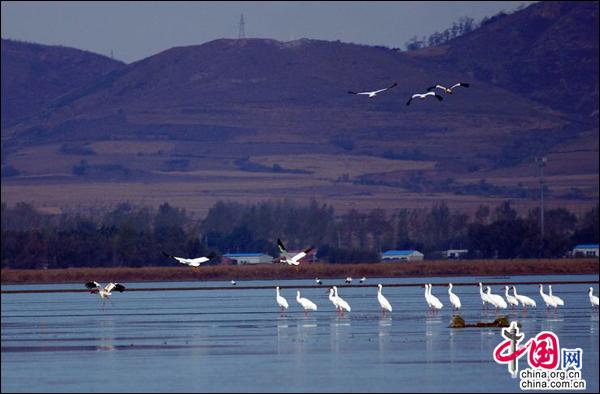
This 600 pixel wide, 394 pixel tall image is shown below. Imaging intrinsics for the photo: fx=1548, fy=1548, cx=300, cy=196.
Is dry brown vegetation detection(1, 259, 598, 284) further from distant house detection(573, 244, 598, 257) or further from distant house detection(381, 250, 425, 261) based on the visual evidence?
distant house detection(381, 250, 425, 261)

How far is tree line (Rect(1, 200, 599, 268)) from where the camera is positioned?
98.8 metres

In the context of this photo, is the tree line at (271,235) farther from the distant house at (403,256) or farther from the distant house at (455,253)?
the distant house at (403,256)

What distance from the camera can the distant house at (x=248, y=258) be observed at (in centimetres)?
11265

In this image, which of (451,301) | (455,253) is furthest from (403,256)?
(451,301)

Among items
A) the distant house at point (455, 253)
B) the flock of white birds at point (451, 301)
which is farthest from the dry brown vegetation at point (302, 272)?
the flock of white birds at point (451, 301)

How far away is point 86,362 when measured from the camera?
29.1 metres

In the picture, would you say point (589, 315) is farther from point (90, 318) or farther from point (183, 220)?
point (183, 220)

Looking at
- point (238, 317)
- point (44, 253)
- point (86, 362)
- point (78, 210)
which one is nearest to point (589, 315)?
point (238, 317)

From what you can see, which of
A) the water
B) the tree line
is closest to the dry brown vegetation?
the tree line

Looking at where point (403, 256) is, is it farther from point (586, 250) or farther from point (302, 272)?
point (302, 272)

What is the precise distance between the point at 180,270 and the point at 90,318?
158 feet

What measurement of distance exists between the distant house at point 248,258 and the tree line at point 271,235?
184 cm

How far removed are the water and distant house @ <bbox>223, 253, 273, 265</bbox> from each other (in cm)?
6144

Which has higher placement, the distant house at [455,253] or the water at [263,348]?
the water at [263,348]
